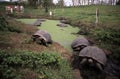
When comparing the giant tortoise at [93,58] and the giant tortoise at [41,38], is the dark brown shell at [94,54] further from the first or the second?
the giant tortoise at [41,38]

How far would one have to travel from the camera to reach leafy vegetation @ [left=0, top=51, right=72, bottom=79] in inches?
217

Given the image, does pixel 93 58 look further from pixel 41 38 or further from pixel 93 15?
pixel 93 15

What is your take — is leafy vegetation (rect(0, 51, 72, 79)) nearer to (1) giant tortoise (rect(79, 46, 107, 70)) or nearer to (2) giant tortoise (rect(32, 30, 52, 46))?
(1) giant tortoise (rect(79, 46, 107, 70))

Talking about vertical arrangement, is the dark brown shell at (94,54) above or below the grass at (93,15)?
below

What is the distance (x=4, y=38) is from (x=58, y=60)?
12.1 ft

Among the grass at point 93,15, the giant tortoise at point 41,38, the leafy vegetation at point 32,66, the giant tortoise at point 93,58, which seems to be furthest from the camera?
the grass at point 93,15

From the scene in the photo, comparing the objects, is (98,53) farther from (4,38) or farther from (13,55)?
(4,38)

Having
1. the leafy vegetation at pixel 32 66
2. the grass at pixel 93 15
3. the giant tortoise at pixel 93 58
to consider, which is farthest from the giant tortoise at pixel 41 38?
the grass at pixel 93 15

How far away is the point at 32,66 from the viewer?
604 cm

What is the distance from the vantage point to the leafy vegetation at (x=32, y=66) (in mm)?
5520

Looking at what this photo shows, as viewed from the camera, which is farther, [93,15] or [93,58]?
[93,15]

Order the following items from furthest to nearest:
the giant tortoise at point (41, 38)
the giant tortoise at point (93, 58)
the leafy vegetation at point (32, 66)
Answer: the giant tortoise at point (41, 38) → the giant tortoise at point (93, 58) → the leafy vegetation at point (32, 66)

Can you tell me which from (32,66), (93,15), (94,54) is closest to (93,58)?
(94,54)

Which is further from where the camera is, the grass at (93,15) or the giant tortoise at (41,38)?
the grass at (93,15)
